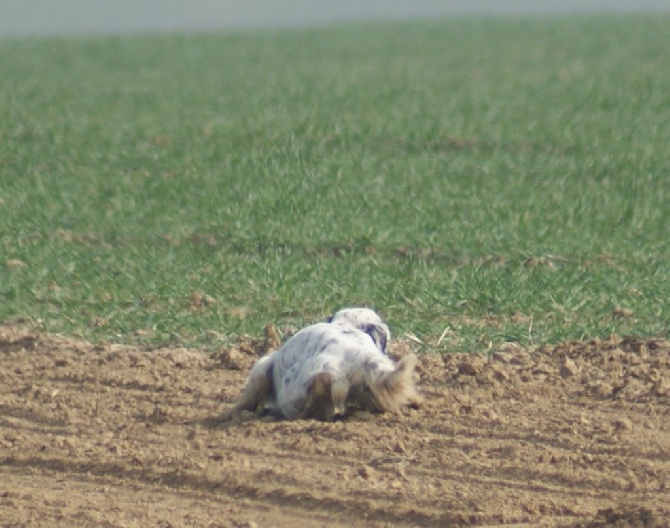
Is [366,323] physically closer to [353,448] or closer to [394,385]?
[394,385]

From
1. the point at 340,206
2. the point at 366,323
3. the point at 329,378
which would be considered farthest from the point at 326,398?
the point at 340,206

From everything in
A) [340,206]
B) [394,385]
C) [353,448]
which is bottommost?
[340,206]

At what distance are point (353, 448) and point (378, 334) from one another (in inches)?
32.1

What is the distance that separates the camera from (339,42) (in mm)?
31766

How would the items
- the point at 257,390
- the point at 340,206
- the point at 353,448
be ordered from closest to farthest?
the point at 353,448, the point at 257,390, the point at 340,206

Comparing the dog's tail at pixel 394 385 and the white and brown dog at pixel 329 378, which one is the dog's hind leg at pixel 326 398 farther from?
the dog's tail at pixel 394 385

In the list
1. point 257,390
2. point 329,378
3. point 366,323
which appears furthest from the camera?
point 366,323

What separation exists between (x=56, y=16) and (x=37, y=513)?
64.5m

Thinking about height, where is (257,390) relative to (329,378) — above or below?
below

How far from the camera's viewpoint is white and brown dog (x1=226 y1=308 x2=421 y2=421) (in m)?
5.45

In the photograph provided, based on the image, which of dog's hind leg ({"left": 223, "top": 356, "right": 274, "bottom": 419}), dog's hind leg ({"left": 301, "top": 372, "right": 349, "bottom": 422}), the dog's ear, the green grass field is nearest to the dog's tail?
dog's hind leg ({"left": 301, "top": 372, "right": 349, "bottom": 422})

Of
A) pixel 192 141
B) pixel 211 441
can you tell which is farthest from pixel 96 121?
pixel 211 441

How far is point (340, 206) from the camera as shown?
10.2 metres

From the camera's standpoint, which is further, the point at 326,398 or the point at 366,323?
the point at 366,323
